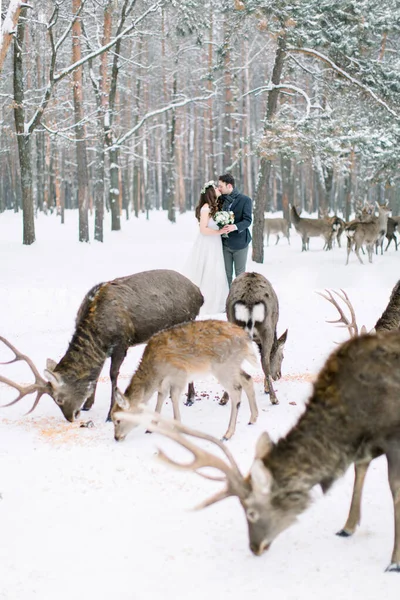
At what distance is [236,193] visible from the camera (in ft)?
30.5

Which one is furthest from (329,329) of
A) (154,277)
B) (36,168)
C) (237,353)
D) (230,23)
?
(36,168)

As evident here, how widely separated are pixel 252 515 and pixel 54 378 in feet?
9.84

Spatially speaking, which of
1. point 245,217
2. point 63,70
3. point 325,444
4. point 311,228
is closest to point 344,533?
point 325,444

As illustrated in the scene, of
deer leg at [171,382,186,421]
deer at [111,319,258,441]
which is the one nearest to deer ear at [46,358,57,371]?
deer at [111,319,258,441]

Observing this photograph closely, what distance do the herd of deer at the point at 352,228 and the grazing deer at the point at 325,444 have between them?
14621mm

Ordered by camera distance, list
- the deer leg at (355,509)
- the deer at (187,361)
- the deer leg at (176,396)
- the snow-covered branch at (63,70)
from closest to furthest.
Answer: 1. the deer leg at (355,509)
2. the deer at (187,361)
3. the deer leg at (176,396)
4. the snow-covered branch at (63,70)

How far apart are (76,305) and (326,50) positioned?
31.4ft

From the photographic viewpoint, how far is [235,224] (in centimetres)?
919

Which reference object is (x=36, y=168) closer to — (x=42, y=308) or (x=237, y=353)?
(x=42, y=308)

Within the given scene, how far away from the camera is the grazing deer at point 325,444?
317 cm

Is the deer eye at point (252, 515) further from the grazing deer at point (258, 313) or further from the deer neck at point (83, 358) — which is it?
the grazing deer at point (258, 313)

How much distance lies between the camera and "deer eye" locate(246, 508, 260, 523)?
10.4 feet

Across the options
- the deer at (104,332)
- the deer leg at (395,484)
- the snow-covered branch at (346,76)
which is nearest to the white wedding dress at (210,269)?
the deer at (104,332)

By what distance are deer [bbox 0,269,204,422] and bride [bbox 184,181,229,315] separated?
2.52 meters
